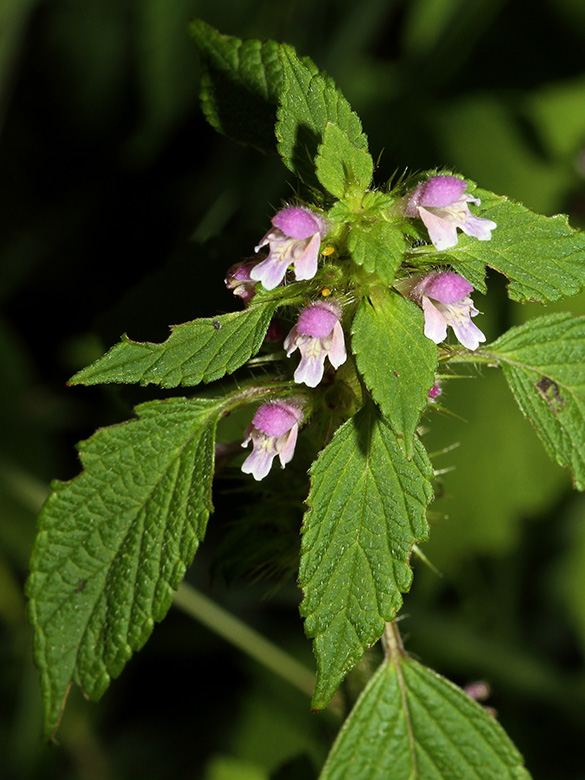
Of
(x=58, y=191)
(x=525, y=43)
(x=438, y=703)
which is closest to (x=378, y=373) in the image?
(x=438, y=703)

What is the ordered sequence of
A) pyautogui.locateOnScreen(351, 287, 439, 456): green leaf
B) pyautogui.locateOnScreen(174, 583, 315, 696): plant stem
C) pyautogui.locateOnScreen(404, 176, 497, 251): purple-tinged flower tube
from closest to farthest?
pyautogui.locateOnScreen(351, 287, 439, 456): green leaf, pyautogui.locateOnScreen(404, 176, 497, 251): purple-tinged flower tube, pyautogui.locateOnScreen(174, 583, 315, 696): plant stem

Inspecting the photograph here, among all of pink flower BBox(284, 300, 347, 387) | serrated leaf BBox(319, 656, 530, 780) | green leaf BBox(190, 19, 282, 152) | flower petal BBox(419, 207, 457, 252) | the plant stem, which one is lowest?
the plant stem

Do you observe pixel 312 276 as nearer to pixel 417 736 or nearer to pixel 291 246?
pixel 291 246

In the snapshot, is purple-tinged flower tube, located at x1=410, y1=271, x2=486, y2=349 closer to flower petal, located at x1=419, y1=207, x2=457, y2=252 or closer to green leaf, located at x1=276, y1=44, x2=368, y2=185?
flower petal, located at x1=419, y1=207, x2=457, y2=252

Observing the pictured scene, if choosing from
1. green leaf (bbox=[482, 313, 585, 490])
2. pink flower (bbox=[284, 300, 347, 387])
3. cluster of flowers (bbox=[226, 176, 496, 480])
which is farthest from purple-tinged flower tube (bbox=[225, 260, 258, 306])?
green leaf (bbox=[482, 313, 585, 490])

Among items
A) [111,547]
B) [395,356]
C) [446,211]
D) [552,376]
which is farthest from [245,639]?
[446,211]

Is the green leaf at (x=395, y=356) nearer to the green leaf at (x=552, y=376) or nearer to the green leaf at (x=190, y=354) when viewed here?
the green leaf at (x=190, y=354)
